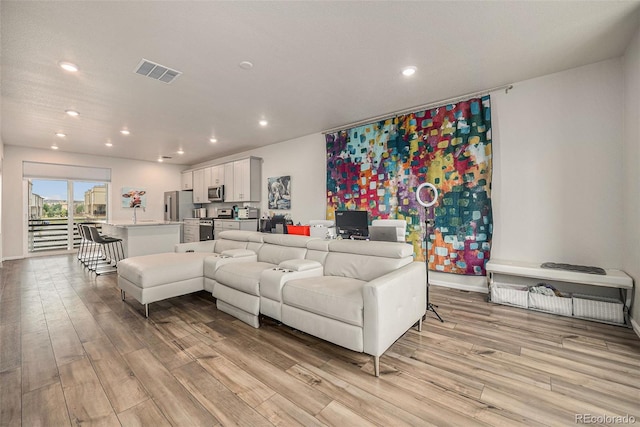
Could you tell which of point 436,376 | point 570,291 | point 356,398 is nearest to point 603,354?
point 570,291

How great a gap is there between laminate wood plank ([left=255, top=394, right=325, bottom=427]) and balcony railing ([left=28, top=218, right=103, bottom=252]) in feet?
24.0

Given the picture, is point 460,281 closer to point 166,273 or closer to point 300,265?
point 300,265

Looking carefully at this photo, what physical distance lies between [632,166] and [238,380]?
399 centimetres

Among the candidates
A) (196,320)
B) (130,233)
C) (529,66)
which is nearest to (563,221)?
(529,66)

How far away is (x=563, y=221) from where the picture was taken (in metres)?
3.17

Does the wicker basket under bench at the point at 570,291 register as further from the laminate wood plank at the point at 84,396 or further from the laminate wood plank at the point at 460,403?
the laminate wood plank at the point at 84,396

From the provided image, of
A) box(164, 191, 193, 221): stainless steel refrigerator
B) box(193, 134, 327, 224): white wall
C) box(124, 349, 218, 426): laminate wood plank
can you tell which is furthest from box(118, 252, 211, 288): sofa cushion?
box(164, 191, 193, 221): stainless steel refrigerator

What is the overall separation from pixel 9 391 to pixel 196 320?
52.3 inches

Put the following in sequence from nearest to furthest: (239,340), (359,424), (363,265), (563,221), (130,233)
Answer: (359,424), (239,340), (363,265), (563,221), (130,233)

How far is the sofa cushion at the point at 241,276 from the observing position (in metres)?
2.68

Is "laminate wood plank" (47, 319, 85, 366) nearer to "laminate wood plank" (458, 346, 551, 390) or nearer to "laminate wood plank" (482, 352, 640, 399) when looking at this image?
"laminate wood plank" (458, 346, 551, 390)

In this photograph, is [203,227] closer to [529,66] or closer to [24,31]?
[24,31]

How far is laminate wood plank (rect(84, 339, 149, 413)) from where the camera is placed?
1.66 meters
